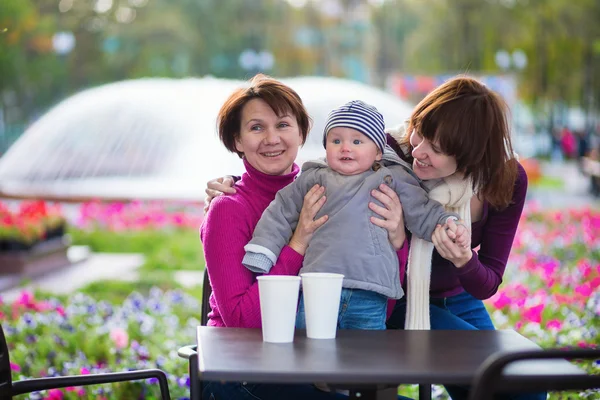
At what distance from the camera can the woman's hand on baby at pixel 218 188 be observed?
2.88 m

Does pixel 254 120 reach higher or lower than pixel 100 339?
higher

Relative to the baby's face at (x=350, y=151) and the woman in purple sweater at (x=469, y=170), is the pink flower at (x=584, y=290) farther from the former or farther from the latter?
the baby's face at (x=350, y=151)

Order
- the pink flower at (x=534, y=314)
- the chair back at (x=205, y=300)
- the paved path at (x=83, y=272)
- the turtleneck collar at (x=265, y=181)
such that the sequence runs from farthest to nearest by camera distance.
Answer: the paved path at (x=83, y=272) → the pink flower at (x=534, y=314) → the chair back at (x=205, y=300) → the turtleneck collar at (x=265, y=181)

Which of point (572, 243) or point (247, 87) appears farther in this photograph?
point (572, 243)

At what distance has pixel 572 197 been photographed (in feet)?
61.1

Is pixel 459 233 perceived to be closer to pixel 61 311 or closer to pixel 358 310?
pixel 358 310

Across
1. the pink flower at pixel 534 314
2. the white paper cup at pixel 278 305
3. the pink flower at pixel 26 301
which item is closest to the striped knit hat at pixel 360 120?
the white paper cup at pixel 278 305

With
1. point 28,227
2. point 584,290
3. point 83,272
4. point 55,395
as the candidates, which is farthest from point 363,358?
point 83,272

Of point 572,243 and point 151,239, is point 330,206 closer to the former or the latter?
point 572,243

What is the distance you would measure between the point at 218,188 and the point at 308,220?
0.38 meters

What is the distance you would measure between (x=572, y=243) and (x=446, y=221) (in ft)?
22.9

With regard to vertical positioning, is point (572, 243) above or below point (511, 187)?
below

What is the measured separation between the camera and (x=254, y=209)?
9.36ft

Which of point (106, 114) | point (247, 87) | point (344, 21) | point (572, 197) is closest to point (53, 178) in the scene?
point (106, 114)
